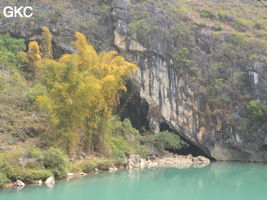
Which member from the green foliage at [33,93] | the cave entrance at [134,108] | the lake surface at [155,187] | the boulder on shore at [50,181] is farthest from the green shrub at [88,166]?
the cave entrance at [134,108]

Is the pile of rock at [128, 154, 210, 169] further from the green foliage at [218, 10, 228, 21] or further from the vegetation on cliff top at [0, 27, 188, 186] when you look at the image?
the green foliage at [218, 10, 228, 21]

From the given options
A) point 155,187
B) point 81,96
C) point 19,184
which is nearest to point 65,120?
point 81,96

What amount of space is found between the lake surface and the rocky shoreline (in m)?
0.43

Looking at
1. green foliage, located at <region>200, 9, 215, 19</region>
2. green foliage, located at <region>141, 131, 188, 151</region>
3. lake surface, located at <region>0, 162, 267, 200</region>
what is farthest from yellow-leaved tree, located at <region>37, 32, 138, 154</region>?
green foliage, located at <region>200, 9, 215, 19</region>

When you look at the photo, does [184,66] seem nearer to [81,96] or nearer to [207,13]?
[207,13]

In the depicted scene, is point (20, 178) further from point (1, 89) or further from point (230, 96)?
point (230, 96)

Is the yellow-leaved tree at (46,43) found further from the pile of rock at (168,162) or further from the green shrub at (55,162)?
the green shrub at (55,162)

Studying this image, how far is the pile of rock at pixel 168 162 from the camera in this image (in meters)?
18.8

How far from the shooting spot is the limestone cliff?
925 inches

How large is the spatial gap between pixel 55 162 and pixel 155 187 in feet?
11.8

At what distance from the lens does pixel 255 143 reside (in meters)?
22.9

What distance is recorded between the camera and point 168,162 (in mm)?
21109

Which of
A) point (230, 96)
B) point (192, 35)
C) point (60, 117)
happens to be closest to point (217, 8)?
point (192, 35)

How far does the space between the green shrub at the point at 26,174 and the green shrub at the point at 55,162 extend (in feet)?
1.73
